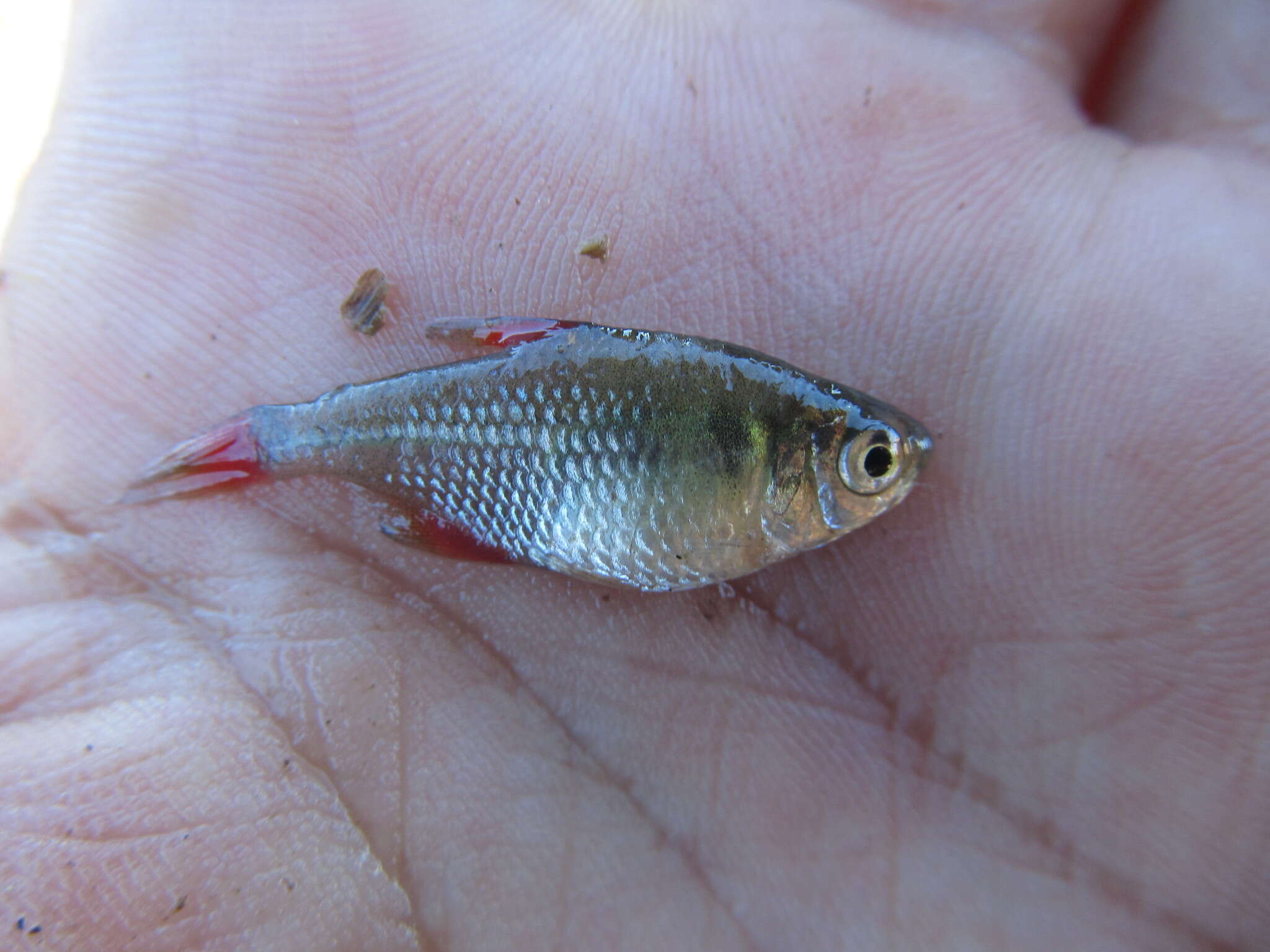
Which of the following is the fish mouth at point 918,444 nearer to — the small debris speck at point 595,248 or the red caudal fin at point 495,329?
the red caudal fin at point 495,329

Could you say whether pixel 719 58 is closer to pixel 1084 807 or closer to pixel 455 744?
pixel 455 744

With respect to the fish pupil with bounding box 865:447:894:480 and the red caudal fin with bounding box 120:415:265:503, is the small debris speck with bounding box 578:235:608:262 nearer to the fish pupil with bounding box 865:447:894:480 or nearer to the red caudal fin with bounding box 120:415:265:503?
the fish pupil with bounding box 865:447:894:480

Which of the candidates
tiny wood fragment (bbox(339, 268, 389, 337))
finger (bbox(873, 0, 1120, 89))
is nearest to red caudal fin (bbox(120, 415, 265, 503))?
tiny wood fragment (bbox(339, 268, 389, 337))

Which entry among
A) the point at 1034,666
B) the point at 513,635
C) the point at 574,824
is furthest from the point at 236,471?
the point at 1034,666

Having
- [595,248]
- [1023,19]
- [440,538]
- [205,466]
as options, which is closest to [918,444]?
[595,248]

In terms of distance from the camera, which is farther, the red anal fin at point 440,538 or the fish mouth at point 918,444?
the red anal fin at point 440,538

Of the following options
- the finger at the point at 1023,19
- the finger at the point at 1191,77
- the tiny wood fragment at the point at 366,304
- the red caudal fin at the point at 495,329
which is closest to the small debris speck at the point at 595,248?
the red caudal fin at the point at 495,329
